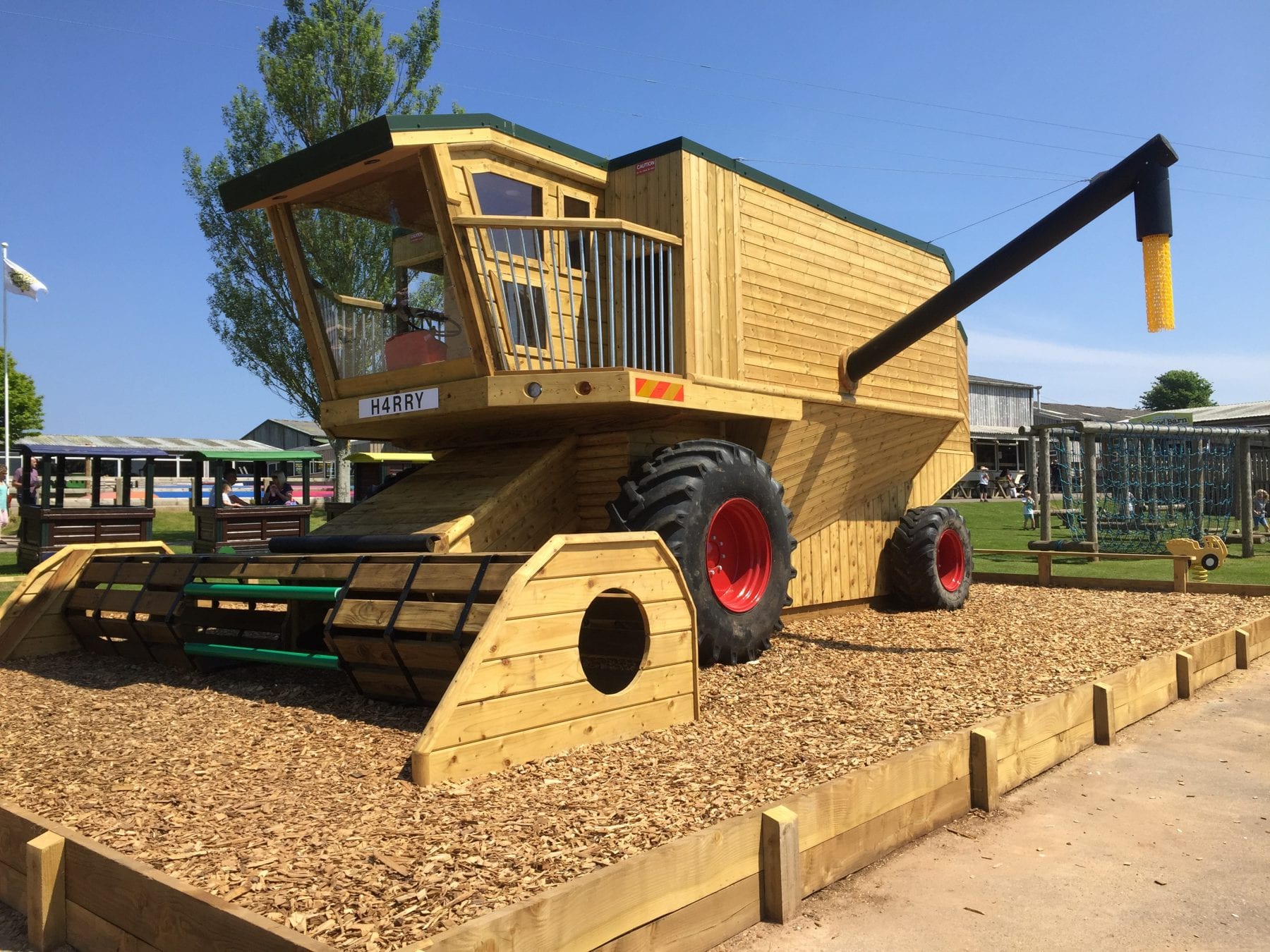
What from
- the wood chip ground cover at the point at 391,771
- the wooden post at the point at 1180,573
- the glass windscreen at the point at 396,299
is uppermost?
the glass windscreen at the point at 396,299

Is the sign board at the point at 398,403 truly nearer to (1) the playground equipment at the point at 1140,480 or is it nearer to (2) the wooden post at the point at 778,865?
(2) the wooden post at the point at 778,865

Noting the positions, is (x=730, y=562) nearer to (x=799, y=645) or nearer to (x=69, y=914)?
(x=799, y=645)

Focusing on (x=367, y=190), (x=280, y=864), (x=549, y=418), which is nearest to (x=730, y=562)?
(x=549, y=418)

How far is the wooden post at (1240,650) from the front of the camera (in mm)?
8391

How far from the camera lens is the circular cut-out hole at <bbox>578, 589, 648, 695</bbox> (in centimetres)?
675

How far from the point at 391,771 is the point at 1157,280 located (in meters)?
6.56

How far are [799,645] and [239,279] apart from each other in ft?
72.8

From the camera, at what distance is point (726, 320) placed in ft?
25.2

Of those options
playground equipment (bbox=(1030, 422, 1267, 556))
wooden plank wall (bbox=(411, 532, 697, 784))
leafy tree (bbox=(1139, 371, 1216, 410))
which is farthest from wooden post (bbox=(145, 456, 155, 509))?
leafy tree (bbox=(1139, 371, 1216, 410))

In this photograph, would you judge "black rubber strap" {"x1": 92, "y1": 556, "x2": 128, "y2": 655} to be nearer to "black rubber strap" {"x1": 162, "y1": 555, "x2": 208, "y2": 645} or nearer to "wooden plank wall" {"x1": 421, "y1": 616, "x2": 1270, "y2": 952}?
"black rubber strap" {"x1": 162, "y1": 555, "x2": 208, "y2": 645}

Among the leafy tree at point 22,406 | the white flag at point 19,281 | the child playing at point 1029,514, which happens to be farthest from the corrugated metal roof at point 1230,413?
the leafy tree at point 22,406

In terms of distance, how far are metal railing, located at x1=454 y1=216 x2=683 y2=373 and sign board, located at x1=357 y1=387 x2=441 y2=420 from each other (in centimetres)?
70

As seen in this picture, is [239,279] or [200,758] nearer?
[200,758]

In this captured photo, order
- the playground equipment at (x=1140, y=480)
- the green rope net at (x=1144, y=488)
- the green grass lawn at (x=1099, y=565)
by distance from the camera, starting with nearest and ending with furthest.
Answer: the green grass lawn at (x=1099, y=565), the playground equipment at (x=1140, y=480), the green rope net at (x=1144, y=488)
